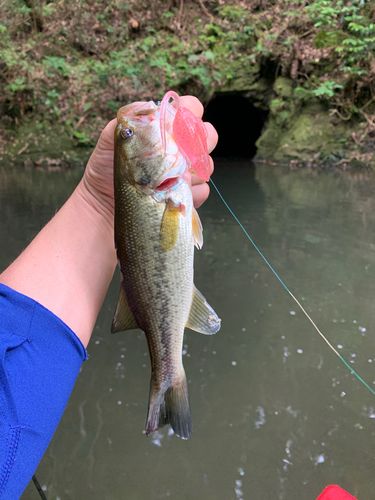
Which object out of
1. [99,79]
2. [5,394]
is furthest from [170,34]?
[5,394]

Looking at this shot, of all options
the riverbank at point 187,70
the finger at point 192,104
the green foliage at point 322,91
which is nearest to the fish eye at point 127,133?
the finger at point 192,104

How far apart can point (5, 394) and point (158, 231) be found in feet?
1.93

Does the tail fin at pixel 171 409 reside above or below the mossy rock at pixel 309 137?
above

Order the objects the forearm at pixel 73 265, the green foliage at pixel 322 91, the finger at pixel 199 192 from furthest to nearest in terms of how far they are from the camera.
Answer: the green foliage at pixel 322 91 → the finger at pixel 199 192 → the forearm at pixel 73 265

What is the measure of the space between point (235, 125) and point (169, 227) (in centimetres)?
1527

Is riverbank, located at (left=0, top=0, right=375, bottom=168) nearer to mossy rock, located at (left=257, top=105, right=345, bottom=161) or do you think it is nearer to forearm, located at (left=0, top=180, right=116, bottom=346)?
mossy rock, located at (left=257, top=105, right=345, bottom=161)

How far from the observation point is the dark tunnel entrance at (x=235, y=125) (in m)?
13.9

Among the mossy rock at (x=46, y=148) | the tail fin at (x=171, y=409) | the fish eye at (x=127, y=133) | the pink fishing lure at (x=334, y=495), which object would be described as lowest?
the mossy rock at (x=46, y=148)

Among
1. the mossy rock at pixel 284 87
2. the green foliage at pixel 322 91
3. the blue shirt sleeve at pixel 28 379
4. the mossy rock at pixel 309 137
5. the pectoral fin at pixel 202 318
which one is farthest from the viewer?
the mossy rock at pixel 284 87

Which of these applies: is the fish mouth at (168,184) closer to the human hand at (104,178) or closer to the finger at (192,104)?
the human hand at (104,178)

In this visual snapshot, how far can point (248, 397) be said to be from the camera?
238 cm

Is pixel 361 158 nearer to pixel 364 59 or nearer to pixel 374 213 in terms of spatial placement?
pixel 364 59

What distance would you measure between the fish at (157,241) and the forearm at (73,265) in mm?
122

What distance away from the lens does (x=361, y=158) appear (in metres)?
10.2
